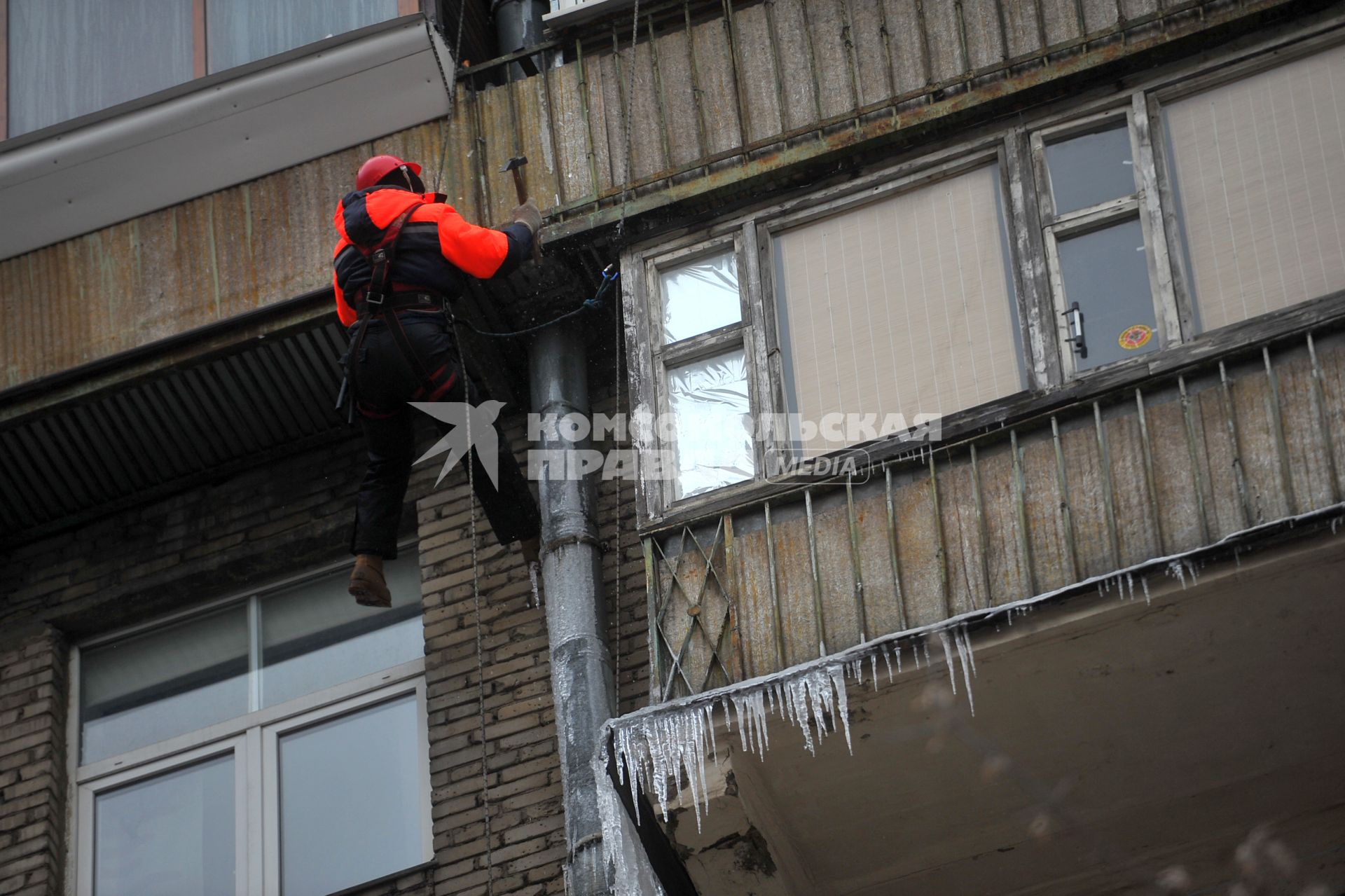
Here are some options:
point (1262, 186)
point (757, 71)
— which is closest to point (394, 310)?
point (757, 71)

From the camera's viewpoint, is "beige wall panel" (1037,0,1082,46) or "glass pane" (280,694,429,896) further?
"glass pane" (280,694,429,896)

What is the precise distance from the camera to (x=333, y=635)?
Answer: 32.4 ft

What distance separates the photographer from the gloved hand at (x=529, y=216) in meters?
8.77

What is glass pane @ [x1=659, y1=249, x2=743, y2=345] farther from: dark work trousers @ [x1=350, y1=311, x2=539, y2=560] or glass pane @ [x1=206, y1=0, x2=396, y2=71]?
glass pane @ [x1=206, y1=0, x2=396, y2=71]

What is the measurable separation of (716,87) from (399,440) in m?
2.07

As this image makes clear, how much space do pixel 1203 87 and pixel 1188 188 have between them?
19.4 inches

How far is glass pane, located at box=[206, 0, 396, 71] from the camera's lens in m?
9.69

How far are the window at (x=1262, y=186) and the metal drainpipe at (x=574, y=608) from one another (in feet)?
9.19

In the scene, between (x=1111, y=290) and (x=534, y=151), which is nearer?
(x=1111, y=290)

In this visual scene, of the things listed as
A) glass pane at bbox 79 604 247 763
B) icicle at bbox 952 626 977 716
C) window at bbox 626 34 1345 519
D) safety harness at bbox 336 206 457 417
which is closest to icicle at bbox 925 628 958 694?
icicle at bbox 952 626 977 716

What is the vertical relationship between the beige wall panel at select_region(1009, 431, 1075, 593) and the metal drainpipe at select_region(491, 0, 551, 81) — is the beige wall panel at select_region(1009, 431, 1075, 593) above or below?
below

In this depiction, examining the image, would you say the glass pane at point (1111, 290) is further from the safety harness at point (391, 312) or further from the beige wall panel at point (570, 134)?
the safety harness at point (391, 312)

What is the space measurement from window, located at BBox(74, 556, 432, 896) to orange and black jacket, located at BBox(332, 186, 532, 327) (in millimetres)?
1863

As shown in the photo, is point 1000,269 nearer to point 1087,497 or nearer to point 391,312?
point 1087,497
